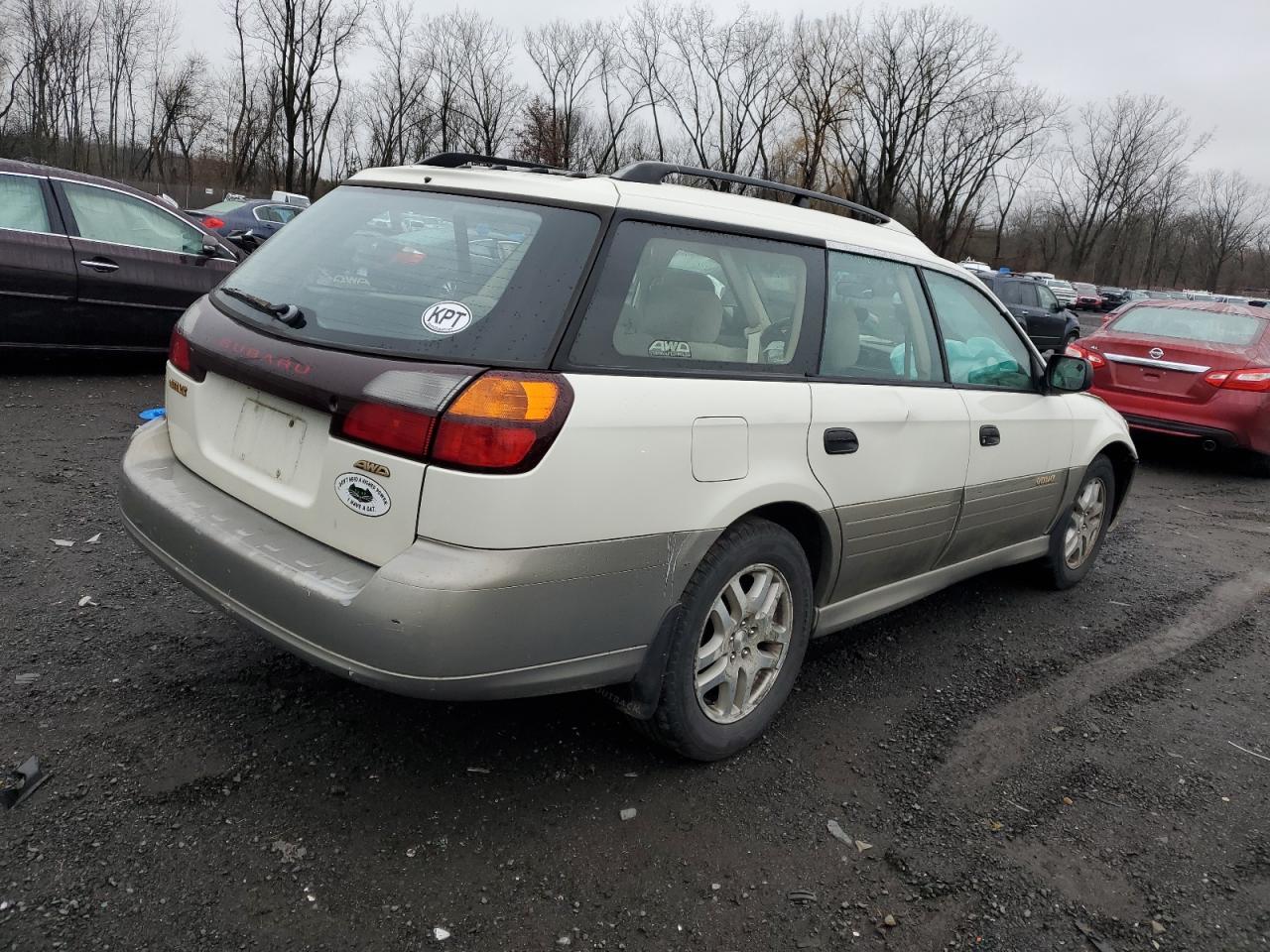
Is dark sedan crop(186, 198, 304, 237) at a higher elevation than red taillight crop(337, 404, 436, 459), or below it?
higher

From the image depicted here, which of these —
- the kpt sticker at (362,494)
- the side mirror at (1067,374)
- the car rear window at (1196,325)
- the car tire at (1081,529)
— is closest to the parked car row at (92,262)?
the kpt sticker at (362,494)

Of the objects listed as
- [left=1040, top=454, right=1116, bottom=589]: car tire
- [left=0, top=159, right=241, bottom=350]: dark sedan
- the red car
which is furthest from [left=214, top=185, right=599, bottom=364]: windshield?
the red car

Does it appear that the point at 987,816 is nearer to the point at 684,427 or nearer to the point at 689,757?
the point at 689,757

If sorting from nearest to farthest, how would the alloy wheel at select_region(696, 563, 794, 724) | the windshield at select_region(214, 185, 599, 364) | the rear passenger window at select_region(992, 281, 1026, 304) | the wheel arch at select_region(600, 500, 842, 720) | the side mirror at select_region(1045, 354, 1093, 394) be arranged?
the windshield at select_region(214, 185, 599, 364) → the wheel arch at select_region(600, 500, 842, 720) → the alloy wheel at select_region(696, 563, 794, 724) → the side mirror at select_region(1045, 354, 1093, 394) → the rear passenger window at select_region(992, 281, 1026, 304)

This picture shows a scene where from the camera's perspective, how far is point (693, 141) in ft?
177

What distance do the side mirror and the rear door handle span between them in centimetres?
160

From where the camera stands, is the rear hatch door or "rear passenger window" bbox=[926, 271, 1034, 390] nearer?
the rear hatch door

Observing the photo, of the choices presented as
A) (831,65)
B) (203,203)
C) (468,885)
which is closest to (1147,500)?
(468,885)

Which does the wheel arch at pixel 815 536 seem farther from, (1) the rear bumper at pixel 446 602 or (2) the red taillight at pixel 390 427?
(2) the red taillight at pixel 390 427

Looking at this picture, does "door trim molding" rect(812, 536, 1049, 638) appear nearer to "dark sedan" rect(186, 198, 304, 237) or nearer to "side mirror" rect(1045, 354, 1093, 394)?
"side mirror" rect(1045, 354, 1093, 394)

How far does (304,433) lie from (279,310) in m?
0.42

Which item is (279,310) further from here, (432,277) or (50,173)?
(50,173)

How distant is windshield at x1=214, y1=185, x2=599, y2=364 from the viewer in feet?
7.55

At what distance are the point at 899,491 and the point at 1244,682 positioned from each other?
1959mm
